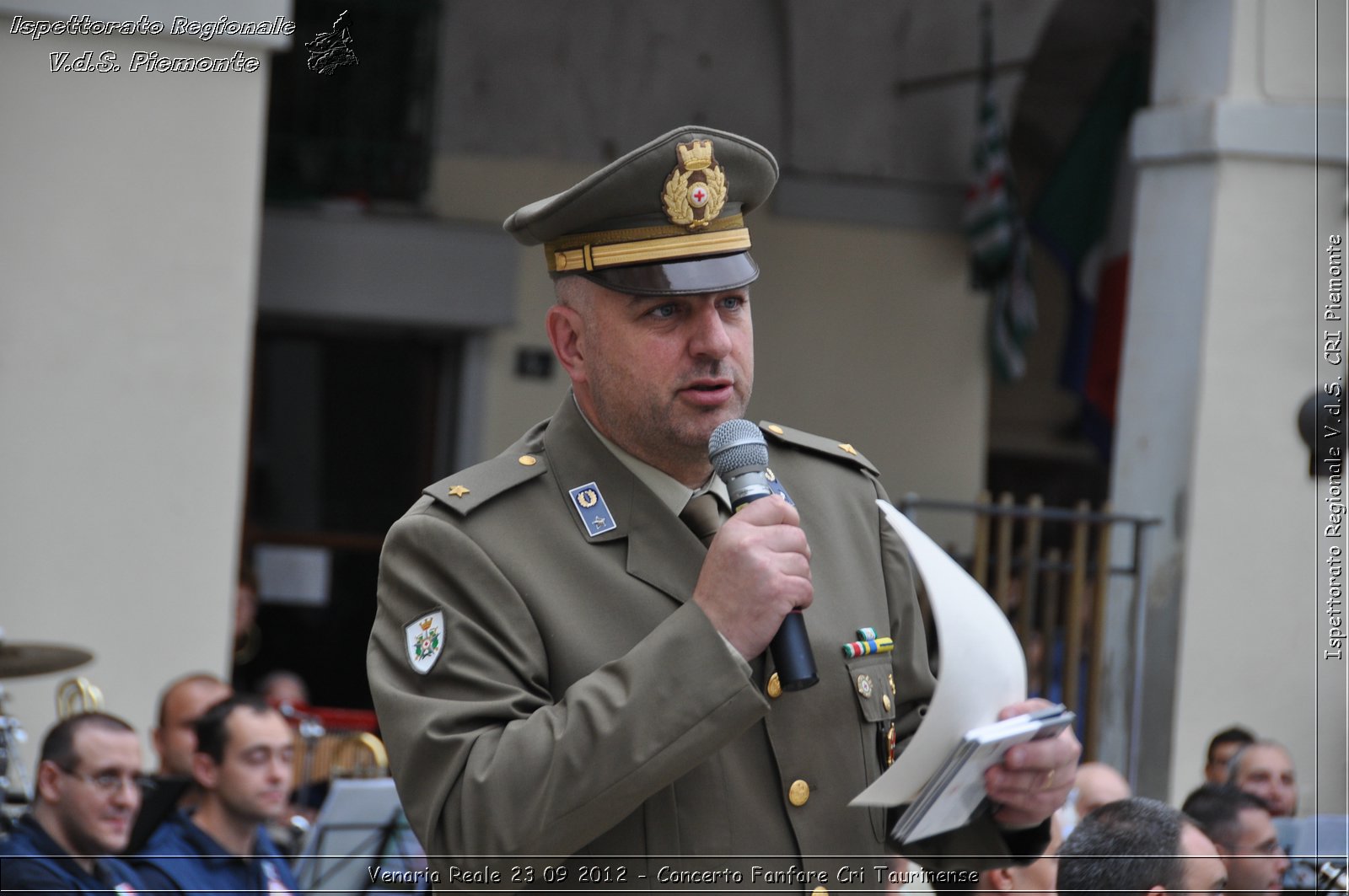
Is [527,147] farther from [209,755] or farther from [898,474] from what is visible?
[209,755]

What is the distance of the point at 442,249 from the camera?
885 cm

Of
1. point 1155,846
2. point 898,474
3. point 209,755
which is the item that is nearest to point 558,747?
point 1155,846

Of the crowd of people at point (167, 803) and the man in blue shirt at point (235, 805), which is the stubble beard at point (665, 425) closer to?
the crowd of people at point (167, 803)

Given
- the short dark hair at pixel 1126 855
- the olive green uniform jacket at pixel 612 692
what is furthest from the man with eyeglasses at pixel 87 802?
the olive green uniform jacket at pixel 612 692

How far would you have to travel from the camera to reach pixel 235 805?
5359 mm

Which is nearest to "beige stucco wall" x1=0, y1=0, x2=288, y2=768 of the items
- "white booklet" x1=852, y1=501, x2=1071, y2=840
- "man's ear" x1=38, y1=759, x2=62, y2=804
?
"man's ear" x1=38, y1=759, x2=62, y2=804

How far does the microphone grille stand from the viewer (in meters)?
2.12

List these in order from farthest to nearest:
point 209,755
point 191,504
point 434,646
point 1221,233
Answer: point 1221,233 < point 191,504 < point 209,755 < point 434,646

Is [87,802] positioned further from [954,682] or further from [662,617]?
[954,682]

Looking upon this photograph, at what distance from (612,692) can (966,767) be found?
0.47 metres

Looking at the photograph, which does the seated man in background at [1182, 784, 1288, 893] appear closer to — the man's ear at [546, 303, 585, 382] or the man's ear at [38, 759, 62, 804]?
the man's ear at [546, 303, 585, 382]

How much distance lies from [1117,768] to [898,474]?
9.44 ft

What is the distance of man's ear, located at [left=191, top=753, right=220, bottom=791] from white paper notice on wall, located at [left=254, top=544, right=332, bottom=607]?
3.94 meters

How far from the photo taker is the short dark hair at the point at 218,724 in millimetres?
5410
